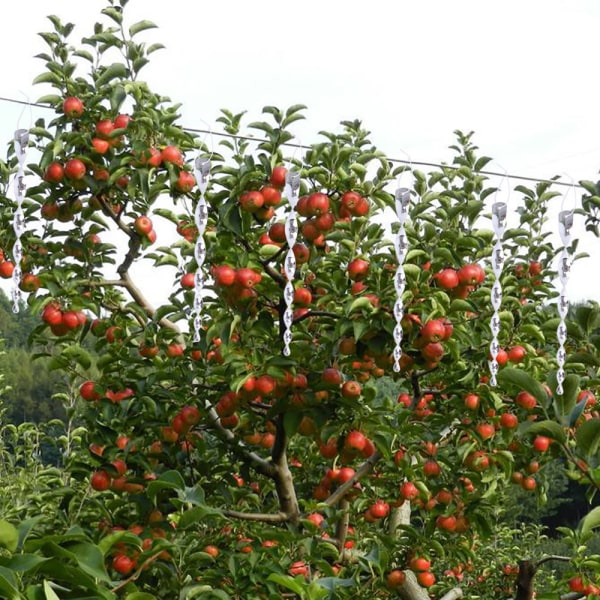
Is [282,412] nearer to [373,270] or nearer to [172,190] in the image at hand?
[373,270]

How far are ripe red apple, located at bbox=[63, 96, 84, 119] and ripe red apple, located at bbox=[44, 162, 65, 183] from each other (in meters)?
0.20

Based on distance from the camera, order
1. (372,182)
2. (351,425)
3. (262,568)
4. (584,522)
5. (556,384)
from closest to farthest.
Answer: (556,384) < (584,522) < (262,568) < (372,182) < (351,425)

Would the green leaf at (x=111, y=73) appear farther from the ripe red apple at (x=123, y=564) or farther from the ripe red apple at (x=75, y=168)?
the ripe red apple at (x=123, y=564)

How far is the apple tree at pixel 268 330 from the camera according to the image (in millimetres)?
3398

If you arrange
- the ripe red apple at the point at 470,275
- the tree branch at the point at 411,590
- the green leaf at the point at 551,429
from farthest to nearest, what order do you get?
1. the tree branch at the point at 411,590
2. the ripe red apple at the point at 470,275
3. the green leaf at the point at 551,429

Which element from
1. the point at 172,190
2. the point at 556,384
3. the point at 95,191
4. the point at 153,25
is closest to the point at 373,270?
the point at 172,190

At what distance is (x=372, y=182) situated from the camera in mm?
3443

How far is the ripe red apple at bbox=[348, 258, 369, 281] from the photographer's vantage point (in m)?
3.46

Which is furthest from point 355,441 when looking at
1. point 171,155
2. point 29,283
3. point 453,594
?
point 453,594

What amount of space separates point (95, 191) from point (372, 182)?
1112mm

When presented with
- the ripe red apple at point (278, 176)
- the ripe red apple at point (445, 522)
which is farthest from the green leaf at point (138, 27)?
the ripe red apple at point (445, 522)

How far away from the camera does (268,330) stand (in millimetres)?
3521

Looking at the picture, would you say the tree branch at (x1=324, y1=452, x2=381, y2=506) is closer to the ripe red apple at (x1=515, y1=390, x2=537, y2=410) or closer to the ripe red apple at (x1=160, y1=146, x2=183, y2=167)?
the ripe red apple at (x1=515, y1=390, x2=537, y2=410)

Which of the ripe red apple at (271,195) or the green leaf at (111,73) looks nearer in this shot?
the ripe red apple at (271,195)
